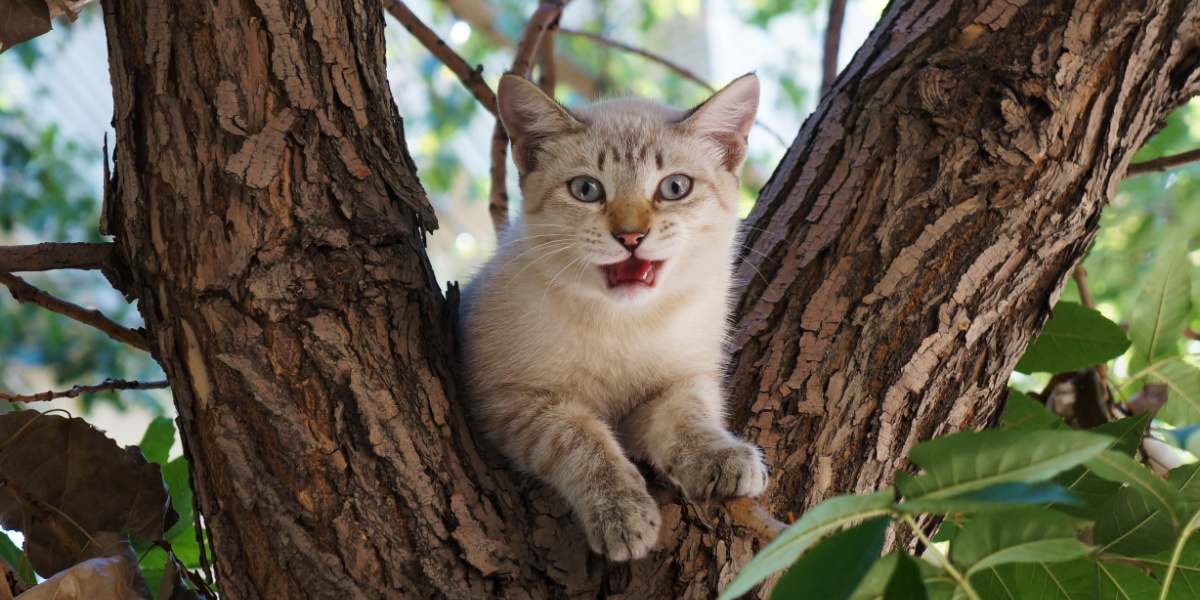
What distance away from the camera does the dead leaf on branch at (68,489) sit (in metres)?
1.98

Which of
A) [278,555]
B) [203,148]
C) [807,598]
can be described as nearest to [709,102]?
[203,148]

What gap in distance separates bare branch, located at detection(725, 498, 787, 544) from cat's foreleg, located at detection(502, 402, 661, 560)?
0.48ft

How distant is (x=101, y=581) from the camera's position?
1.74 meters

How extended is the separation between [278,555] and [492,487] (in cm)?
40

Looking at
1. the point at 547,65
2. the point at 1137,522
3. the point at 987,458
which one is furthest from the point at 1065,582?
the point at 547,65

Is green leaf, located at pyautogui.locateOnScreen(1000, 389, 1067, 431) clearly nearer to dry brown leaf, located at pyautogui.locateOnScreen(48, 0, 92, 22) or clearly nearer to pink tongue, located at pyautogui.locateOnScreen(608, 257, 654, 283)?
pink tongue, located at pyautogui.locateOnScreen(608, 257, 654, 283)

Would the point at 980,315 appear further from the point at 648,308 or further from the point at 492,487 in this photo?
the point at 492,487

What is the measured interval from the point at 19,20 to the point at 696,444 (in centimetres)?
160

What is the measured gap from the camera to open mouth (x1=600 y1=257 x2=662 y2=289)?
243cm

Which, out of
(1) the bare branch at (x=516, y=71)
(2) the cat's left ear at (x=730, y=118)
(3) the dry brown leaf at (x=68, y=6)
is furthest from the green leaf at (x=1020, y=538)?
(1) the bare branch at (x=516, y=71)

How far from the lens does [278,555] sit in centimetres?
175

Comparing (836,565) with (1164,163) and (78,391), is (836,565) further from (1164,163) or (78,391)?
(1164,163)

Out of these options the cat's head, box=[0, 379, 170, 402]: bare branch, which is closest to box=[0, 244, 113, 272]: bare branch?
box=[0, 379, 170, 402]: bare branch

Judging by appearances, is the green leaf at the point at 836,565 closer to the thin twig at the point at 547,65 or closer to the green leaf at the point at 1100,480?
the green leaf at the point at 1100,480
